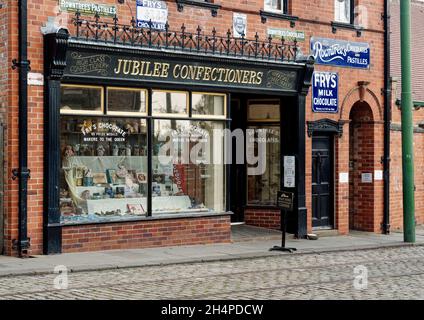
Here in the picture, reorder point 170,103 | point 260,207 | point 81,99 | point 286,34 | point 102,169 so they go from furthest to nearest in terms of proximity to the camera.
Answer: point 260,207, point 286,34, point 170,103, point 102,169, point 81,99

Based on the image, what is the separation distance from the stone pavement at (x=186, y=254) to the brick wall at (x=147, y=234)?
272 millimetres

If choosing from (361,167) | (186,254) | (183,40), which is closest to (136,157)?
(186,254)

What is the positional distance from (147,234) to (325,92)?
20.7ft

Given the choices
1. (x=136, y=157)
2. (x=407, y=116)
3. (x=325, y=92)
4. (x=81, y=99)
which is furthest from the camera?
(x=325, y=92)

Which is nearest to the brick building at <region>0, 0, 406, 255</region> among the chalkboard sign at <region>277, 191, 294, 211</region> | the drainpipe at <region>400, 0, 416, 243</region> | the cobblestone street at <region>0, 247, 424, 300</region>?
the chalkboard sign at <region>277, 191, 294, 211</region>

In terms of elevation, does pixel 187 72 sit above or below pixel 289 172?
above

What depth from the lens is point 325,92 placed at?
2000 centimetres

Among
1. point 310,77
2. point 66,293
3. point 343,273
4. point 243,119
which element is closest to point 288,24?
point 310,77

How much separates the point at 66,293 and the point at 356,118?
1267cm

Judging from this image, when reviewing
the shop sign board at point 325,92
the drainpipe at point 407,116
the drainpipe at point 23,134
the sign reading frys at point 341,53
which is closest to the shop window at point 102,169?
the drainpipe at point 23,134

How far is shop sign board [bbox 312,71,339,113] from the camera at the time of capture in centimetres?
1978

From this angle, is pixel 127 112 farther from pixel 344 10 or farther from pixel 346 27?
pixel 344 10

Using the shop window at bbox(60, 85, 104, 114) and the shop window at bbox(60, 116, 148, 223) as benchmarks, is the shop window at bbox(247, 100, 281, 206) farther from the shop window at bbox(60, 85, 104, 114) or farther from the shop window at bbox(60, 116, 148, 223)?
the shop window at bbox(60, 85, 104, 114)

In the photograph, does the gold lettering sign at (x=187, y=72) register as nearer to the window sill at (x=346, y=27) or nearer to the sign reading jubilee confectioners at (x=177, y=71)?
the sign reading jubilee confectioners at (x=177, y=71)
